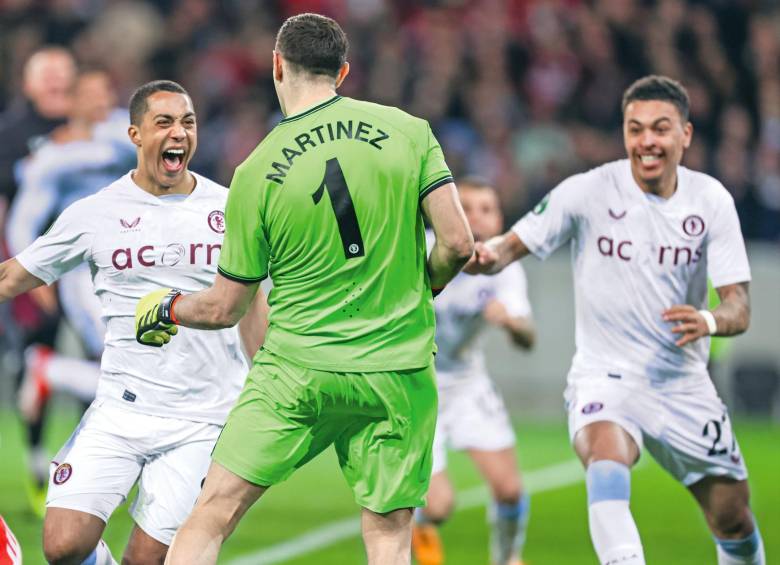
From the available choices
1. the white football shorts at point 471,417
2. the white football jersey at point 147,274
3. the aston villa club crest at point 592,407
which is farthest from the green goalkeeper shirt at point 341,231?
the white football shorts at point 471,417

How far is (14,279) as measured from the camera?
20.5 feet

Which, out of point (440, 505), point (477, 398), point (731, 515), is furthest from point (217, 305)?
point (477, 398)

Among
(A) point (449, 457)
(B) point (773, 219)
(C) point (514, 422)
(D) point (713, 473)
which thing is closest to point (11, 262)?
(D) point (713, 473)

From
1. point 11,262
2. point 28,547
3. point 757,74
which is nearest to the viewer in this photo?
point 11,262

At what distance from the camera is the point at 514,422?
16.2 m

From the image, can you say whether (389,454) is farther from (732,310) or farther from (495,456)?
(495,456)

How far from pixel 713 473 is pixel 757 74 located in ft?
37.7

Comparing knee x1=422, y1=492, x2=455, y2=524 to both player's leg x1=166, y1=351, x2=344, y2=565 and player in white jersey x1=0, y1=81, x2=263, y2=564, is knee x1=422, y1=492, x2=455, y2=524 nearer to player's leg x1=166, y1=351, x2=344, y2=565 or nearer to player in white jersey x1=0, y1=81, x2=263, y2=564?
player in white jersey x1=0, y1=81, x2=263, y2=564

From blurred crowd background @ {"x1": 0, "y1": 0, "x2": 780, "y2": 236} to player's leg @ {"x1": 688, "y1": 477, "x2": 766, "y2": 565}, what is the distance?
951cm

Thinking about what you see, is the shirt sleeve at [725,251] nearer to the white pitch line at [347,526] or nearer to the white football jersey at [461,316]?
the white football jersey at [461,316]

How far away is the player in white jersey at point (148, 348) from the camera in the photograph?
6.22 meters

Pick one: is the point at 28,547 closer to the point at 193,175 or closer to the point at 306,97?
the point at 193,175

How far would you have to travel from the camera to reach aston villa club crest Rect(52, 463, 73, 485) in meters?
6.16

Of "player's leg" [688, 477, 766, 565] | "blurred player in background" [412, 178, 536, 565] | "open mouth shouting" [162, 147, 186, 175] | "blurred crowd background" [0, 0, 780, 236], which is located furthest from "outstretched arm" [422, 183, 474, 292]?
"blurred crowd background" [0, 0, 780, 236]
